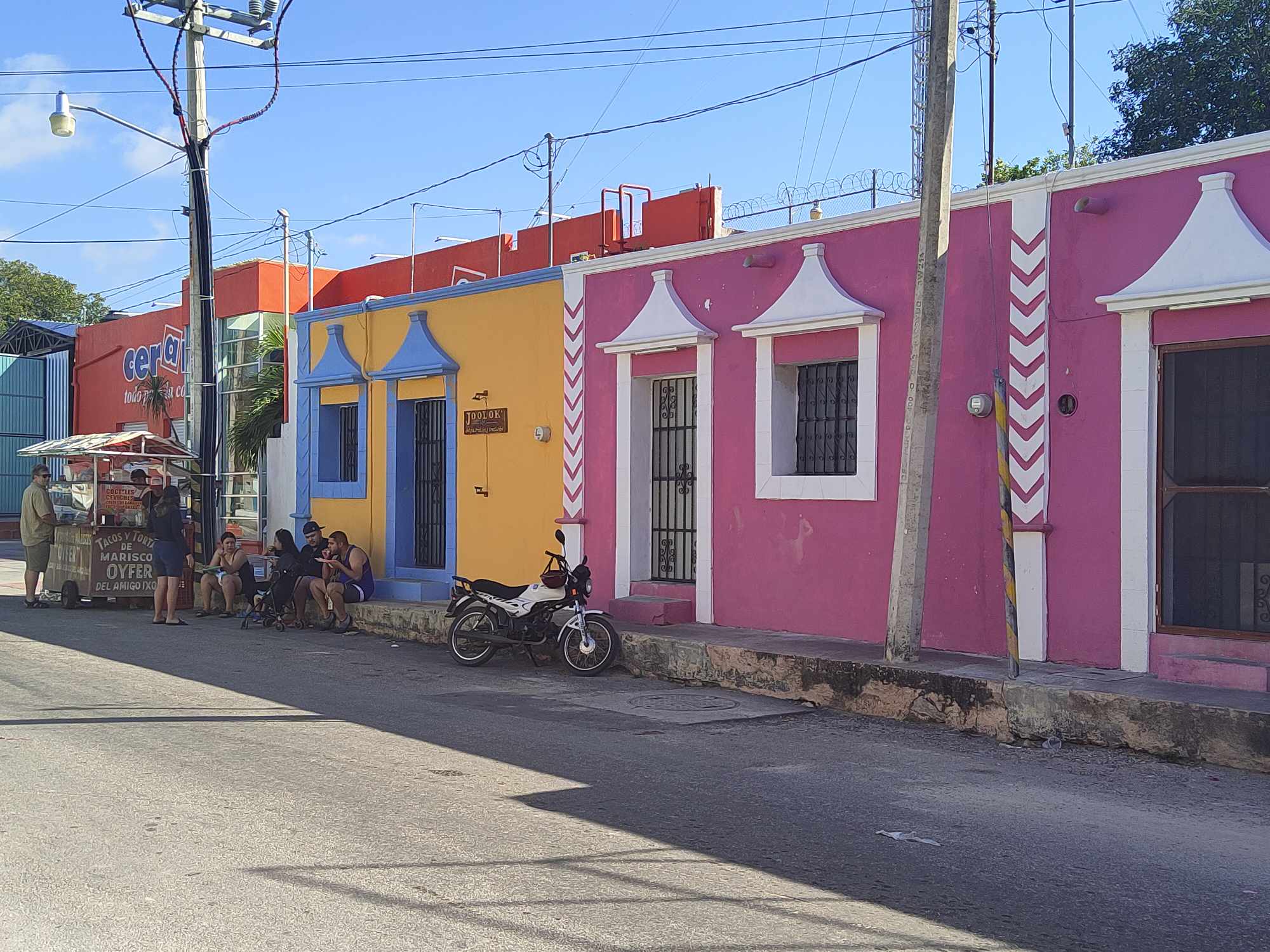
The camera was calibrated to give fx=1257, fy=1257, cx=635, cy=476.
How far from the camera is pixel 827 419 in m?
12.6

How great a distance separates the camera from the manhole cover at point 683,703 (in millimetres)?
10297

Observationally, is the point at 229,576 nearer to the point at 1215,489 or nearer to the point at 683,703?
the point at 683,703

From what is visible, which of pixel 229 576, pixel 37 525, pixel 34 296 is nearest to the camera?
pixel 229 576

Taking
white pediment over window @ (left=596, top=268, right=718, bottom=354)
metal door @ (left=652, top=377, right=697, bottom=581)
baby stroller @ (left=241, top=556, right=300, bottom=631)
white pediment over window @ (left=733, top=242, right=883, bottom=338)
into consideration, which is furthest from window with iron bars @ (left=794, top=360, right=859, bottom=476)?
baby stroller @ (left=241, top=556, right=300, bottom=631)

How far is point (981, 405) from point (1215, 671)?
2.90m

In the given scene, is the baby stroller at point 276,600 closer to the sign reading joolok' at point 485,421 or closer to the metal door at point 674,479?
the sign reading joolok' at point 485,421

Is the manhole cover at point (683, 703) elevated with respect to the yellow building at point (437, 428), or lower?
lower

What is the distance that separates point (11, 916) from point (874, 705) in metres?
6.80

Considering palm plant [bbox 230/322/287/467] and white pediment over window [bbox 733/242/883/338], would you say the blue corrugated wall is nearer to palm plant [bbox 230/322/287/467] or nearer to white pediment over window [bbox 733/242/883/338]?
palm plant [bbox 230/322/287/467]

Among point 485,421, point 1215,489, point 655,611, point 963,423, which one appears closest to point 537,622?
point 655,611

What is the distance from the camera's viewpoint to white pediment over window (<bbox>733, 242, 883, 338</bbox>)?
11.8m

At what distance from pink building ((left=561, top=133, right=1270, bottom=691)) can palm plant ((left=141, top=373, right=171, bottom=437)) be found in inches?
939

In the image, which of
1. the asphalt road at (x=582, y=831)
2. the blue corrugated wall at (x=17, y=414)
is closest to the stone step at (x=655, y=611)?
the asphalt road at (x=582, y=831)

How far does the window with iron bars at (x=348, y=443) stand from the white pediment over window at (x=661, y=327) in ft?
19.9
